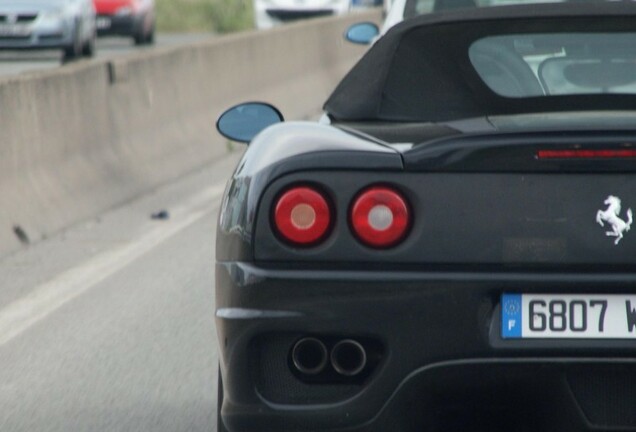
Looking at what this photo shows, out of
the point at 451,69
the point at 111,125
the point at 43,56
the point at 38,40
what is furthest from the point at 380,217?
the point at 43,56

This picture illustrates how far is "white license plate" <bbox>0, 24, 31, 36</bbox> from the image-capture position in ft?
86.2

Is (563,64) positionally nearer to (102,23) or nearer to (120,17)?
(102,23)

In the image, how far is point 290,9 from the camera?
131ft

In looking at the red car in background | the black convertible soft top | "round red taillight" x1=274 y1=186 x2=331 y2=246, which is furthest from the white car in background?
"round red taillight" x1=274 y1=186 x2=331 y2=246

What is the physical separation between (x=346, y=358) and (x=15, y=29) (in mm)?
22900

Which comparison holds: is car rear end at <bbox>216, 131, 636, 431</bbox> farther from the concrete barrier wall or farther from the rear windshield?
the concrete barrier wall

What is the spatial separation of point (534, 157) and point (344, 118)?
106cm

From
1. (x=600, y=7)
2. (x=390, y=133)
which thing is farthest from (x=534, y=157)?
(x=600, y=7)

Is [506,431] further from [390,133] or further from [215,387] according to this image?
[215,387]

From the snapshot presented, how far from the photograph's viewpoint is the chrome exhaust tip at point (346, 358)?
166 inches

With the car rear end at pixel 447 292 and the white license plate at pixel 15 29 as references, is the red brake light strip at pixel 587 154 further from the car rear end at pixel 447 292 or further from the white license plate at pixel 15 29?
the white license plate at pixel 15 29

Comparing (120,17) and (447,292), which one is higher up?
(447,292)

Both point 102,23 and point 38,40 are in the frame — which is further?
point 102,23

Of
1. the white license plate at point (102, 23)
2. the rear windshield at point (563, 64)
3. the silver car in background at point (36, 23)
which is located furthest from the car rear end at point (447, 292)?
the white license plate at point (102, 23)
